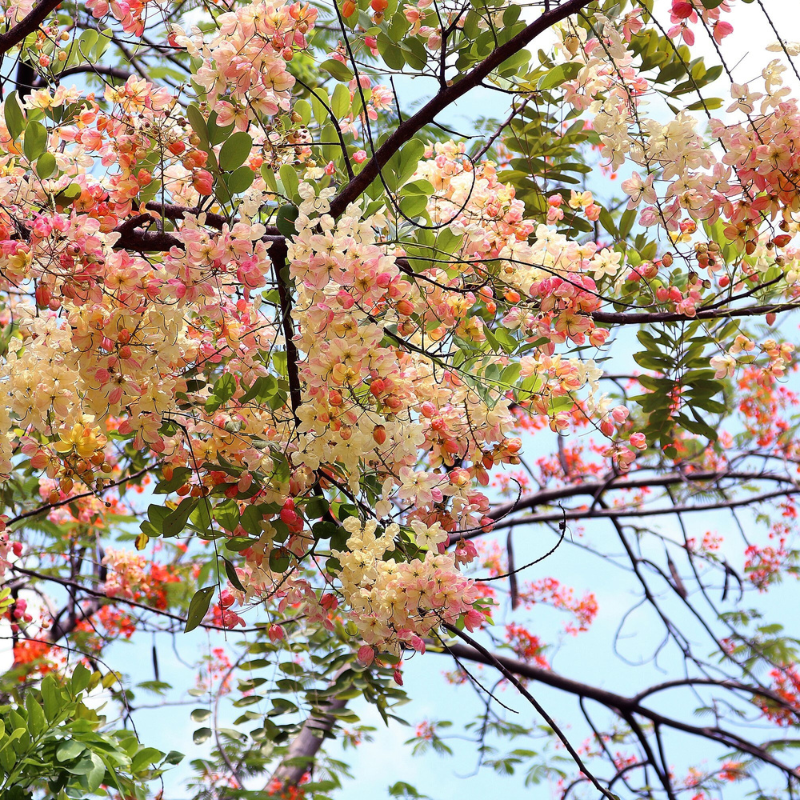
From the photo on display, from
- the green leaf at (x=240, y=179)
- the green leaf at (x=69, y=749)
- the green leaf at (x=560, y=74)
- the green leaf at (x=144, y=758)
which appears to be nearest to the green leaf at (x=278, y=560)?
the green leaf at (x=240, y=179)

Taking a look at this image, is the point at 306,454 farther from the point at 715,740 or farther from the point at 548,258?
the point at 715,740

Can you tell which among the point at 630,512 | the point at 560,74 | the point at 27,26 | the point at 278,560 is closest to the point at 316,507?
the point at 278,560

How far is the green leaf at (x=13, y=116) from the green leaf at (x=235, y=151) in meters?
0.41

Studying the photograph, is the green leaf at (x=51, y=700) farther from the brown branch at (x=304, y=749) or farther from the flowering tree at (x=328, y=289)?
the brown branch at (x=304, y=749)

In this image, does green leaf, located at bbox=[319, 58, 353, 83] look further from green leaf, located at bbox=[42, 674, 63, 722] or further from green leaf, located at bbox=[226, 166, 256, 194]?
green leaf, located at bbox=[42, 674, 63, 722]

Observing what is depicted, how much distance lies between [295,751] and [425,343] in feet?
8.66

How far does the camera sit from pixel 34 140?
141 cm

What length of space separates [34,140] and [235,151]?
406mm

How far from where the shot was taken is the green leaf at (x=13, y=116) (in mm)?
1396

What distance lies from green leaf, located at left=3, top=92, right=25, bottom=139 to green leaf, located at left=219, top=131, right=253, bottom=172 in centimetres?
41

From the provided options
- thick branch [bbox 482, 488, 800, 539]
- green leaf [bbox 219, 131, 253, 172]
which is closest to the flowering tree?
green leaf [bbox 219, 131, 253, 172]

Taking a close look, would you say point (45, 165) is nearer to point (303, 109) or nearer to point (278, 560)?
point (303, 109)

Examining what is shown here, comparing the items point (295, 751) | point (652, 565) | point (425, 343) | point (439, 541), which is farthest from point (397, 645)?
point (295, 751)

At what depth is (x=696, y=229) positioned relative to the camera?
1.77 meters
